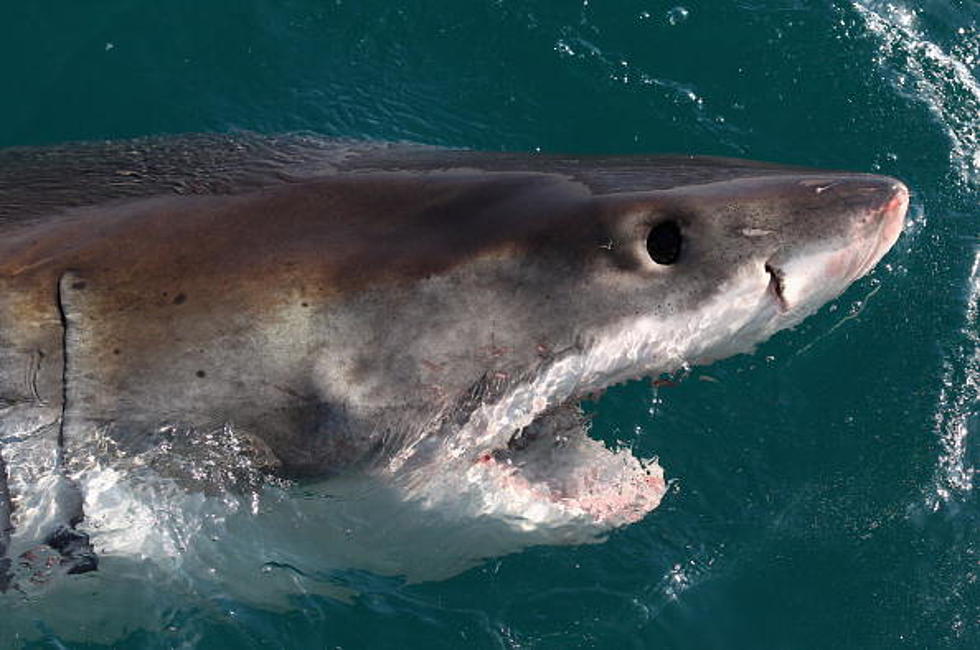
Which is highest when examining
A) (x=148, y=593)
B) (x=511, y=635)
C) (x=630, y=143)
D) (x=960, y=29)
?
(x=960, y=29)

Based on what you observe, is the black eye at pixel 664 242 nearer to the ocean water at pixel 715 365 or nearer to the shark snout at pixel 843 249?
the shark snout at pixel 843 249

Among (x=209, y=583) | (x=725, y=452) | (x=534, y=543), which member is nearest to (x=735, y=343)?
(x=534, y=543)

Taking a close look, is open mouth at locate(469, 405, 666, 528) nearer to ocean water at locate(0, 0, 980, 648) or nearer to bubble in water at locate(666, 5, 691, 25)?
ocean water at locate(0, 0, 980, 648)

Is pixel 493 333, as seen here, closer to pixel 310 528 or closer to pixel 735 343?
pixel 735 343

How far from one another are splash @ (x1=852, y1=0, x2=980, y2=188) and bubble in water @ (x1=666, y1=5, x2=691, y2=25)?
825mm

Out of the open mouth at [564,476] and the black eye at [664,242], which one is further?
the open mouth at [564,476]

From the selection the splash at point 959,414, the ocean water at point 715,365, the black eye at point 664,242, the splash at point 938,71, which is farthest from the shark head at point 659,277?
the splash at point 938,71

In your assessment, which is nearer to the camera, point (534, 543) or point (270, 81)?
point (534, 543)

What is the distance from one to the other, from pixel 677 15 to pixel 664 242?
3.69 metres

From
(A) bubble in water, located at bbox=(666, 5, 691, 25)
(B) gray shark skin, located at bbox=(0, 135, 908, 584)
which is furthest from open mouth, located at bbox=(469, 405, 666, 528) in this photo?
(A) bubble in water, located at bbox=(666, 5, 691, 25)

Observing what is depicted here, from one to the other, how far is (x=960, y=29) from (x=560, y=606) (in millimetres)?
3842

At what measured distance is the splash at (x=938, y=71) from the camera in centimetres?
523

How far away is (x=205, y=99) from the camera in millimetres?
5375

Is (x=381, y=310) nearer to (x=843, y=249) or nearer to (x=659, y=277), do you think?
(x=659, y=277)
